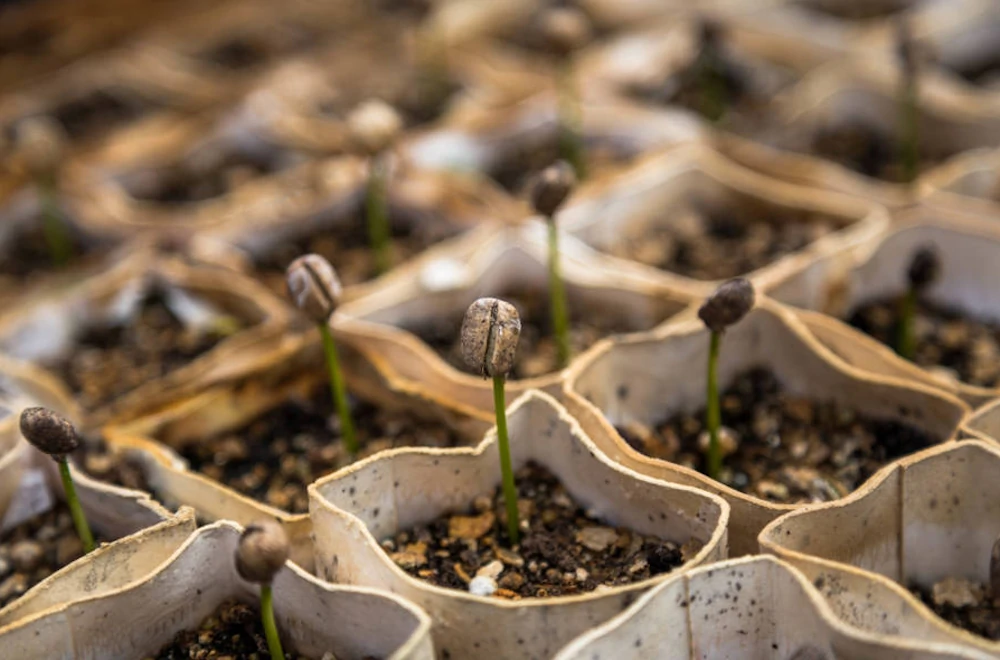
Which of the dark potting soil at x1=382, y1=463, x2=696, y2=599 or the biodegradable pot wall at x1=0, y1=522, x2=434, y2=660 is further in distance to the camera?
the dark potting soil at x1=382, y1=463, x2=696, y2=599

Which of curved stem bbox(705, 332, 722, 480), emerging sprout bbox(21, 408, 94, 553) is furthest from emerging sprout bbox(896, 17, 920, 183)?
emerging sprout bbox(21, 408, 94, 553)

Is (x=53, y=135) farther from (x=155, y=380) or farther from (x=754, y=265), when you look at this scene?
(x=754, y=265)

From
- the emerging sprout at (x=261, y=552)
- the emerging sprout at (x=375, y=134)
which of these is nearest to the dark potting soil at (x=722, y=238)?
the emerging sprout at (x=375, y=134)

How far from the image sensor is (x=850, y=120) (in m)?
2.97

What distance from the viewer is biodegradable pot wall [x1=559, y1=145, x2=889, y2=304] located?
239 centimetres

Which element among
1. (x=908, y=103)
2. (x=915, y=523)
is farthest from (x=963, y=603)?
(x=908, y=103)

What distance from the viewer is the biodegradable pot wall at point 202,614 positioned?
1524 mm

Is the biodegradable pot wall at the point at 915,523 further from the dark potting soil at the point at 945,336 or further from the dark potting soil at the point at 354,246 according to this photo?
the dark potting soil at the point at 354,246

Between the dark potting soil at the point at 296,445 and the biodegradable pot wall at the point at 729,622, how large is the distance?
58cm

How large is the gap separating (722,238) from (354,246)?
80cm

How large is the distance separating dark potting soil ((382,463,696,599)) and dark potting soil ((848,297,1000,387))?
2.48 feet

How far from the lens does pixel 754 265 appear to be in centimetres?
245

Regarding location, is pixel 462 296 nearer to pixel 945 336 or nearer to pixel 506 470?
pixel 506 470

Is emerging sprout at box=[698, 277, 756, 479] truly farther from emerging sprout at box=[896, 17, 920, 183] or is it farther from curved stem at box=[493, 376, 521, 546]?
Answer: emerging sprout at box=[896, 17, 920, 183]
